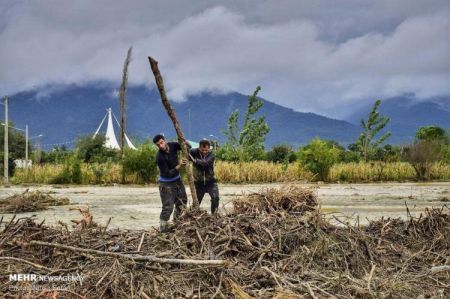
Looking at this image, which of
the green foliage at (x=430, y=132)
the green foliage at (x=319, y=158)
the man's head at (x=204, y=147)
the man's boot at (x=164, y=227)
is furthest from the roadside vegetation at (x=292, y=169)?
the man's boot at (x=164, y=227)

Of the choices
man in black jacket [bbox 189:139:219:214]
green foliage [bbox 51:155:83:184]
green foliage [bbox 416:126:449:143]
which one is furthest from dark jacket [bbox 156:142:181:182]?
green foliage [bbox 416:126:449:143]

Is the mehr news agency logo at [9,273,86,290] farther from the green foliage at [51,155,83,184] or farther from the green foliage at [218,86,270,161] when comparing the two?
the green foliage at [218,86,270,161]

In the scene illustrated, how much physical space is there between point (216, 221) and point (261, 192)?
1.58 m

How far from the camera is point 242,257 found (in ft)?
22.7

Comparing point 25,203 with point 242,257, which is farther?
point 25,203

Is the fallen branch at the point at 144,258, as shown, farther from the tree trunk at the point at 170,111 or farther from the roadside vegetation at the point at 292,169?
the roadside vegetation at the point at 292,169

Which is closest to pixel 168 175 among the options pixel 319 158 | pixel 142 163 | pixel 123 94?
pixel 142 163

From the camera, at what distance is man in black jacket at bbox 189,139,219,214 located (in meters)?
10.1

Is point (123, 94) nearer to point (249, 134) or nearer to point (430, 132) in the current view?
point (249, 134)

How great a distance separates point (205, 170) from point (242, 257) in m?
3.45

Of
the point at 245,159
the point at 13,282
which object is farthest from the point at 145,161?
the point at 13,282

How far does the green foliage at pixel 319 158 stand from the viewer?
3116 centimetres

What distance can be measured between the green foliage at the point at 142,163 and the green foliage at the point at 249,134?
11726 millimetres

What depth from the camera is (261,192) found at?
8.89 meters
